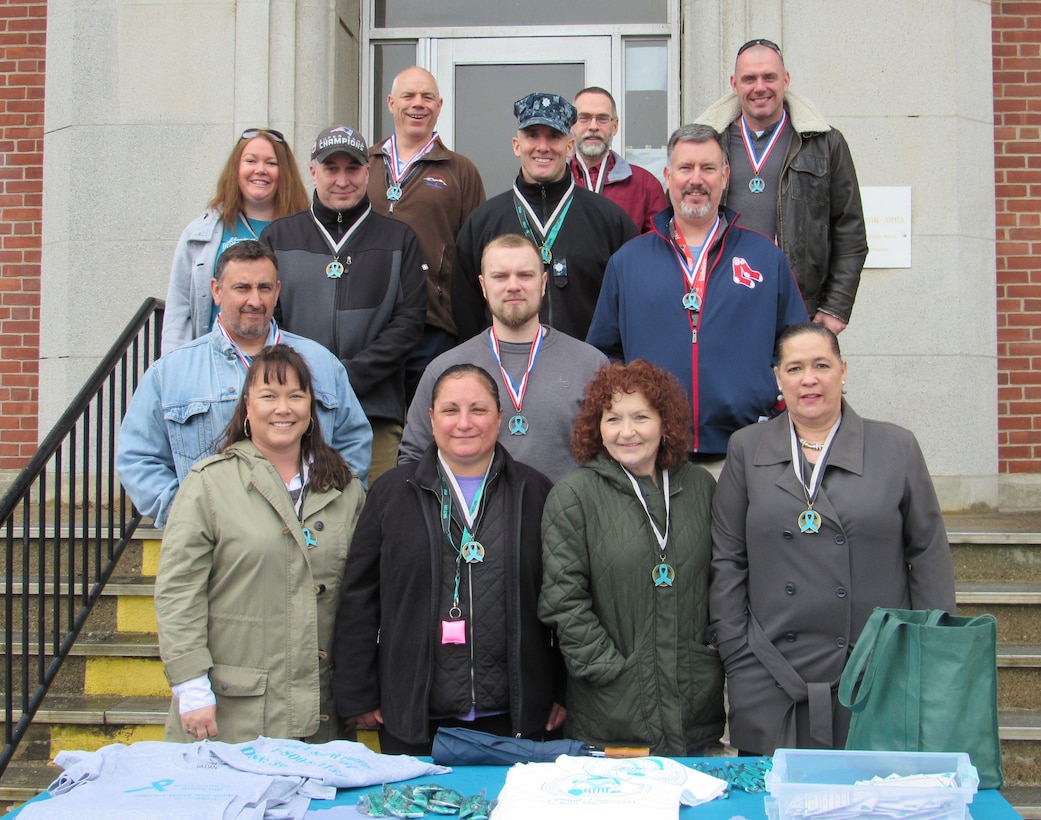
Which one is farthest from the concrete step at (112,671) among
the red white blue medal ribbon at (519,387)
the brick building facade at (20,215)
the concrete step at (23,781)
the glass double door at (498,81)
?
the glass double door at (498,81)

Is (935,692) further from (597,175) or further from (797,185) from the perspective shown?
(597,175)

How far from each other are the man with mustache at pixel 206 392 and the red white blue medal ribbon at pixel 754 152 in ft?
Result: 6.27

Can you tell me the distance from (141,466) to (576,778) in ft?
6.70

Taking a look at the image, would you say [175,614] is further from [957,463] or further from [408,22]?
[408,22]

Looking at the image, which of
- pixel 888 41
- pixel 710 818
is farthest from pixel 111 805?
pixel 888 41

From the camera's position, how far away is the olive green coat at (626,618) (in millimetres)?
3045

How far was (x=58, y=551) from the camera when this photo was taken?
4383mm

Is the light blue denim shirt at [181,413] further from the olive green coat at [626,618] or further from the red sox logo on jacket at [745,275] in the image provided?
the red sox logo on jacket at [745,275]

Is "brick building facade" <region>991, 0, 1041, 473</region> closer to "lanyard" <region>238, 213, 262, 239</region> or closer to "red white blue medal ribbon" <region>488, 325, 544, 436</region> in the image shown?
"red white blue medal ribbon" <region>488, 325, 544, 436</region>

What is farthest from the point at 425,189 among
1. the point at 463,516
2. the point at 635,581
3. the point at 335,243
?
the point at 635,581

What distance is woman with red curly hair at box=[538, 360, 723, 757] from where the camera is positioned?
305 centimetres

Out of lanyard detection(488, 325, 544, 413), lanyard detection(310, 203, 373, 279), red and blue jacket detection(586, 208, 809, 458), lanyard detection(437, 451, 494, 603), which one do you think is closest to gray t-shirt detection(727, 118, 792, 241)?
red and blue jacket detection(586, 208, 809, 458)

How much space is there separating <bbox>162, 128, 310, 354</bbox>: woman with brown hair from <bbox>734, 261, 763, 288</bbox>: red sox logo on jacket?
1931mm

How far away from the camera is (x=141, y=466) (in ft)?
12.0
